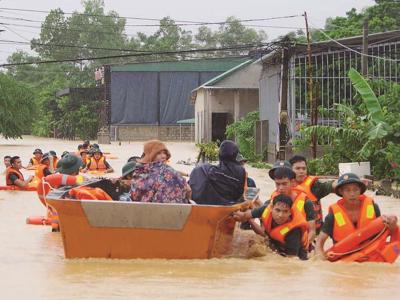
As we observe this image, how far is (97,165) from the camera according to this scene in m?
24.4

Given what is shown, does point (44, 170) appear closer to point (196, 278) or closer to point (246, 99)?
point (196, 278)

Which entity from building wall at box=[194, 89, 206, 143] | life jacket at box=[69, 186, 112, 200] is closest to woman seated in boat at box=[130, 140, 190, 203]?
life jacket at box=[69, 186, 112, 200]

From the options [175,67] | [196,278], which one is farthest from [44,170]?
[175,67]

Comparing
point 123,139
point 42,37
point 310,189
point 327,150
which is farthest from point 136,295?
point 42,37

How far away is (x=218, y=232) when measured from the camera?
843cm

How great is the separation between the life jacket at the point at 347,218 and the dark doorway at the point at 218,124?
37539 mm

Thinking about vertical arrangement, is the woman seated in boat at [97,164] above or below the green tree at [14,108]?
below

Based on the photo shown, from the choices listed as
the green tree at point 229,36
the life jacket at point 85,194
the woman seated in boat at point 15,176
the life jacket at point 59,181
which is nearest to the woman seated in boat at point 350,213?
the life jacket at point 85,194

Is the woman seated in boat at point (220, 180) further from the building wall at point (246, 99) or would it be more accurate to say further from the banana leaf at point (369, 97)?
the building wall at point (246, 99)

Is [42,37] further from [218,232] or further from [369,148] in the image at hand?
[218,232]

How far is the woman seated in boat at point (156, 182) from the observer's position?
8.41 m

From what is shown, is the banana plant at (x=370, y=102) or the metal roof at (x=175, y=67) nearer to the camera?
the banana plant at (x=370, y=102)

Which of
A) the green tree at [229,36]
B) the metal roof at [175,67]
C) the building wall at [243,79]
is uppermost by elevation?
the green tree at [229,36]

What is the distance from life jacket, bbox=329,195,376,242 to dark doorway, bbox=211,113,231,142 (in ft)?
123
